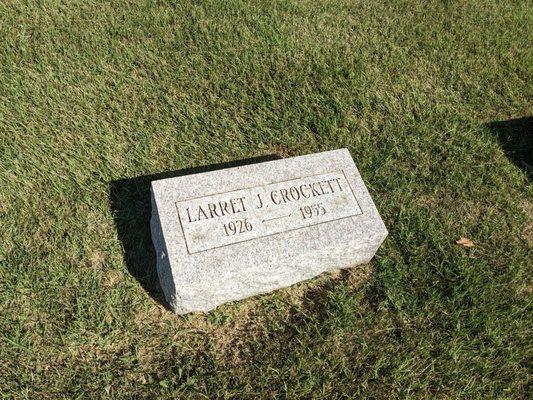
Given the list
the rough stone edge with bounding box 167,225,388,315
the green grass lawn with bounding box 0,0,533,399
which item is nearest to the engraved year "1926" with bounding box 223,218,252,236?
the rough stone edge with bounding box 167,225,388,315

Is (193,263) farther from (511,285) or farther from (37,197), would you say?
(511,285)

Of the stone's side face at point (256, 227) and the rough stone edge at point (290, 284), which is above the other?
the stone's side face at point (256, 227)

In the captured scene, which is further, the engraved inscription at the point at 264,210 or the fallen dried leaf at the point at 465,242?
the fallen dried leaf at the point at 465,242

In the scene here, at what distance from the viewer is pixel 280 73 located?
3.67m

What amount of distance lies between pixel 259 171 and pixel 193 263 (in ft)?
2.14

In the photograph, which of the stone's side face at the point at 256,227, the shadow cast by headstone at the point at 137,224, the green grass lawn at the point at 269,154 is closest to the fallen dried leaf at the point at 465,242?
the green grass lawn at the point at 269,154

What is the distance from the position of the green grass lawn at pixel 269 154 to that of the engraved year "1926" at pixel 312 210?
1.83ft

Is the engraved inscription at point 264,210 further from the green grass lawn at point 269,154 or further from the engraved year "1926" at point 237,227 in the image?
the green grass lawn at point 269,154

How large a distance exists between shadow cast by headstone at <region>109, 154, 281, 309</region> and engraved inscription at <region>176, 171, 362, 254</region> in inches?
23.5

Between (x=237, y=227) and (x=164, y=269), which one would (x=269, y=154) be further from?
(x=164, y=269)

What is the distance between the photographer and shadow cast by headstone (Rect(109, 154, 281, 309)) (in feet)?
8.43

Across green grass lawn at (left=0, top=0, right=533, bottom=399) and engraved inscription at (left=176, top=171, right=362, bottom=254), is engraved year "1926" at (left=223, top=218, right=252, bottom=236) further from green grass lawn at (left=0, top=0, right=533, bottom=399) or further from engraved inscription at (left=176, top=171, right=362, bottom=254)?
green grass lawn at (left=0, top=0, right=533, bottom=399)

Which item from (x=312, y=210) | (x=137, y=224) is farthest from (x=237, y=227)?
(x=137, y=224)

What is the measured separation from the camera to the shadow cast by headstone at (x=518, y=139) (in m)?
3.46
